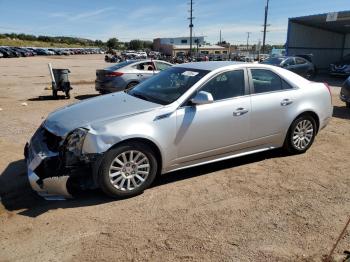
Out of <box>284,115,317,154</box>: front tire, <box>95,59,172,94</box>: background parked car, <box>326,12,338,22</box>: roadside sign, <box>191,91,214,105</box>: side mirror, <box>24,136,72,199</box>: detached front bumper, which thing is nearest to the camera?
<box>24,136,72,199</box>: detached front bumper

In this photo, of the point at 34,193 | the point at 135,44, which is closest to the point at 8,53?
the point at 34,193

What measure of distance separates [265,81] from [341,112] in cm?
568

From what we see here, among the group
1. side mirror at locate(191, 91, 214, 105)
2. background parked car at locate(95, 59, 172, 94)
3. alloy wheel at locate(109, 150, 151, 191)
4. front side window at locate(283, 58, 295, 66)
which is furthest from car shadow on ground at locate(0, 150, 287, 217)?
front side window at locate(283, 58, 295, 66)

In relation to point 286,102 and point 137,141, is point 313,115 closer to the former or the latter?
point 286,102

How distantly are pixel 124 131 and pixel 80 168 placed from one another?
64cm

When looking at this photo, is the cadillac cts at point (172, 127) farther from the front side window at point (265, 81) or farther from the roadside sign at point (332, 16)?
the roadside sign at point (332, 16)

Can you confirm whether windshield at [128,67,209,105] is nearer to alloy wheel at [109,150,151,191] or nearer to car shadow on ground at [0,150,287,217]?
alloy wheel at [109,150,151,191]

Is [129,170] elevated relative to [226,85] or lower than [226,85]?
lower

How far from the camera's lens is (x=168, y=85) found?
5090 millimetres

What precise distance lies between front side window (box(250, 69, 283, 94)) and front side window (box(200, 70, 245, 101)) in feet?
0.77

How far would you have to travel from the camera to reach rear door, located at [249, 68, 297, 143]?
16.8 feet

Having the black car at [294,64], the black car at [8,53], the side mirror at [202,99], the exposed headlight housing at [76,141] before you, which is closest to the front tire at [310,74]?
the black car at [294,64]

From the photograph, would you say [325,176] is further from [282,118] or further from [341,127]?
[341,127]

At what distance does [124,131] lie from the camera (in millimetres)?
4031
